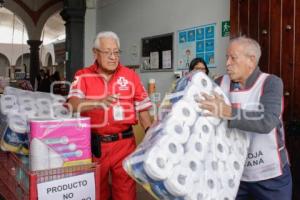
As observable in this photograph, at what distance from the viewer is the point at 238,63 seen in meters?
1.63

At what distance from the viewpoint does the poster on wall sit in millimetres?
3952

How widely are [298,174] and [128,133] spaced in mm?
1393

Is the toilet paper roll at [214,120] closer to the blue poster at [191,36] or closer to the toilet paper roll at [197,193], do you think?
the toilet paper roll at [197,193]

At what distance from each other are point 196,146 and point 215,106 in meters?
0.20

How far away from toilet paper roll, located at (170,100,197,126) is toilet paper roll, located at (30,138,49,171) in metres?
0.68

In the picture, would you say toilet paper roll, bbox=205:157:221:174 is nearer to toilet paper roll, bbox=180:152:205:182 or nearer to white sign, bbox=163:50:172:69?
toilet paper roll, bbox=180:152:205:182

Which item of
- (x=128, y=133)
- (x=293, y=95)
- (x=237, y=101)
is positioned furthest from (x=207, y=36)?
(x=237, y=101)

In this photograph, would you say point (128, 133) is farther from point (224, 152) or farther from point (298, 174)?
point (298, 174)

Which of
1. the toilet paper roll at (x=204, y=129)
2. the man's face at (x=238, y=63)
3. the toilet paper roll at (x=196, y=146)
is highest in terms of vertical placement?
the man's face at (x=238, y=63)

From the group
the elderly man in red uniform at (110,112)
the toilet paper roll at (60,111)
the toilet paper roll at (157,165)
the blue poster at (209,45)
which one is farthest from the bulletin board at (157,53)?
the toilet paper roll at (157,165)

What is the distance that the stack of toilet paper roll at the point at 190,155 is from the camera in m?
1.30

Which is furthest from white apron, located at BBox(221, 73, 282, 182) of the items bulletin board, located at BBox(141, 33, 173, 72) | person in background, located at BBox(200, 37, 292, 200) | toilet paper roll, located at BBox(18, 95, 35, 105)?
bulletin board, located at BBox(141, 33, 173, 72)

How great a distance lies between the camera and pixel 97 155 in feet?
6.96

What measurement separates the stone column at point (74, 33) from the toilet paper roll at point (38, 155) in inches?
185
